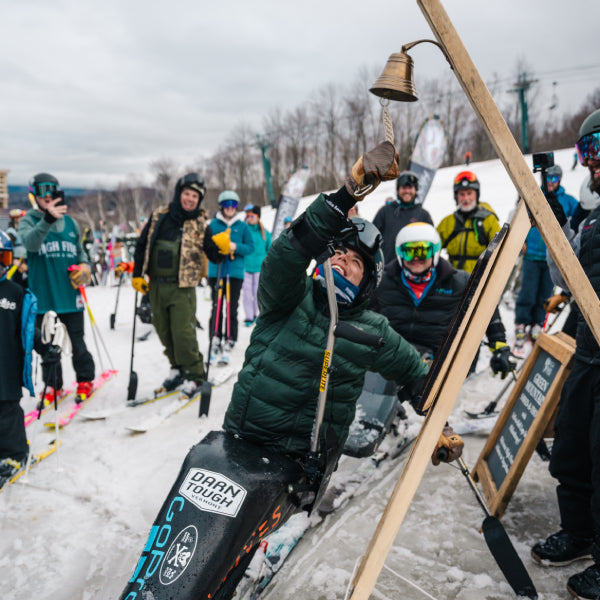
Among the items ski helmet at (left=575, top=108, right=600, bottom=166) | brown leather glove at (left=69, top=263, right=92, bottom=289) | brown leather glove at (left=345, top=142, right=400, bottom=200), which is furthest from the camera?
brown leather glove at (left=69, top=263, right=92, bottom=289)

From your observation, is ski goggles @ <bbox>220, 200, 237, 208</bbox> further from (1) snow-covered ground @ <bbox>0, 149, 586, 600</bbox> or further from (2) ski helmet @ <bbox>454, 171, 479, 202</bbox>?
(1) snow-covered ground @ <bbox>0, 149, 586, 600</bbox>

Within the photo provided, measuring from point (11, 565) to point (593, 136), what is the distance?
3.72 meters

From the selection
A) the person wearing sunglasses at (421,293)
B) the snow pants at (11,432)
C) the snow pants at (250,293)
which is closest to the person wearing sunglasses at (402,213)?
the person wearing sunglasses at (421,293)

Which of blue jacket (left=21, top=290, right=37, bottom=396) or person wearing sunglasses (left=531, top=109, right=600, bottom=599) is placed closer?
person wearing sunglasses (left=531, top=109, right=600, bottom=599)

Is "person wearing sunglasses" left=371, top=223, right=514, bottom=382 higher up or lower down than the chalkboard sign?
higher up

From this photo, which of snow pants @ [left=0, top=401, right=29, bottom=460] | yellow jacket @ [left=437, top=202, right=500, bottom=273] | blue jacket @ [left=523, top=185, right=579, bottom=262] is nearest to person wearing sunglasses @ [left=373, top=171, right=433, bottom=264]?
yellow jacket @ [left=437, top=202, right=500, bottom=273]

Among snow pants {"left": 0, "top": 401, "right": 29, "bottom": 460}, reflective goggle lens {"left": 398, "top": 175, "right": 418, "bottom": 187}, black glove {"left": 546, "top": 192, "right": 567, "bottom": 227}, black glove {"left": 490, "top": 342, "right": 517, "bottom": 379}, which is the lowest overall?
snow pants {"left": 0, "top": 401, "right": 29, "bottom": 460}

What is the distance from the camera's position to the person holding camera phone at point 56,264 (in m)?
4.12

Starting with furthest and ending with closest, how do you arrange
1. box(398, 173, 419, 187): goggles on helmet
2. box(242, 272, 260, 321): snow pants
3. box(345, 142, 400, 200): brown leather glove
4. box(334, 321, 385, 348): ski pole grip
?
box(242, 272, 260, 321): snow pants < box(398, 173, 419, 187): goggles on helmet < box(334, 321, 385, 348): ski pole grip < box(345, 142, 400, 200): brown leather glove

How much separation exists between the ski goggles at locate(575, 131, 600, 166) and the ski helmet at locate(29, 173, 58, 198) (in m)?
4.24

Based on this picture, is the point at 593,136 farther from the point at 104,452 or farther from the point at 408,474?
the point at 104,452

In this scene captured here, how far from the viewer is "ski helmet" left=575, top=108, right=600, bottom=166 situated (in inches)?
77.3

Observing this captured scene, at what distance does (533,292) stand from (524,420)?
4.18m

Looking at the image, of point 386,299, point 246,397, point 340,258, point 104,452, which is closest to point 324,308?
point 340,258
